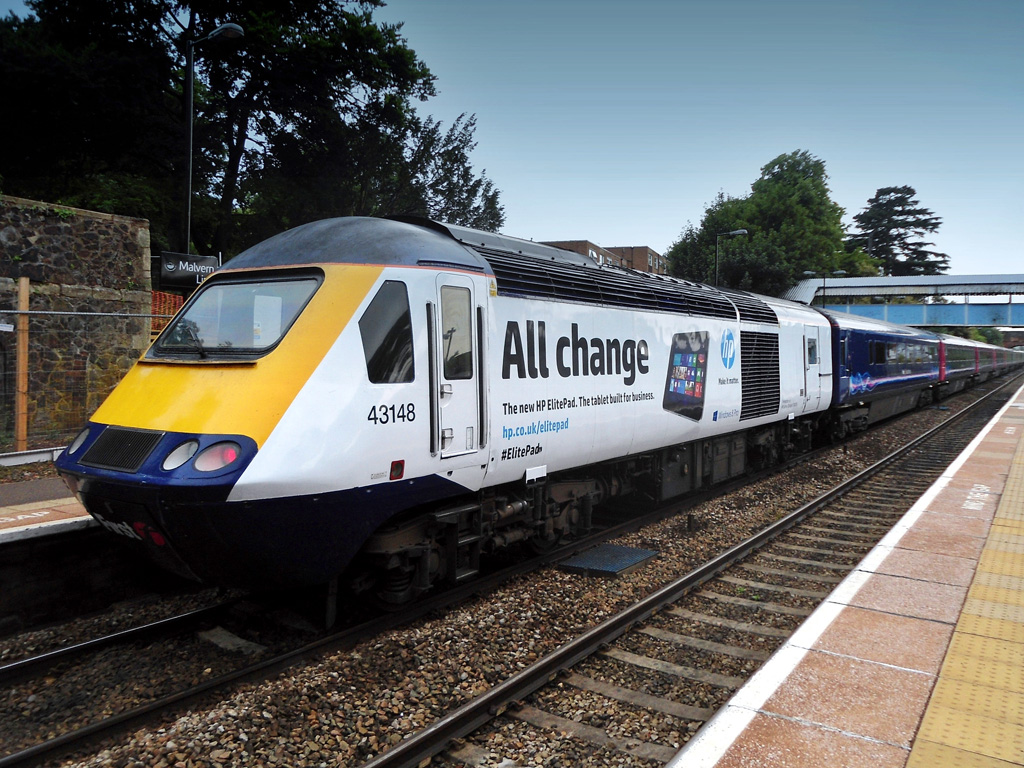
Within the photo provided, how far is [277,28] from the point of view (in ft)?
78.2

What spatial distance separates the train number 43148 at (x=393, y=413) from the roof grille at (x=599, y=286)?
5.26 ft

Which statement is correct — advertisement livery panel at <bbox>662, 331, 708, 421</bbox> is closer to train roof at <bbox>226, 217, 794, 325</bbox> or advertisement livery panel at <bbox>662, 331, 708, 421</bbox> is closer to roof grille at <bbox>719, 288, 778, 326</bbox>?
train roof at <bbox>226, 217, 794, 325</bbox>

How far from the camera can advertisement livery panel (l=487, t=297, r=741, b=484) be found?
251 inches

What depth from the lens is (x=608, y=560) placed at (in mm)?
7750

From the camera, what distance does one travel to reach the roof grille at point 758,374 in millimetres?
11406

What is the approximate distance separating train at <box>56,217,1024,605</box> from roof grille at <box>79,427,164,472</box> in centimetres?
2

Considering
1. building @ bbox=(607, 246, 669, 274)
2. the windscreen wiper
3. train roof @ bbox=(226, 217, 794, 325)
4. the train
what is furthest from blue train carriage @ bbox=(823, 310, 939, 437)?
building @ bbox=(607, 246, 669, 274)

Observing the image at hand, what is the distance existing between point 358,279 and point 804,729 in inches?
165

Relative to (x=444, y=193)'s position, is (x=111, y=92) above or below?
above

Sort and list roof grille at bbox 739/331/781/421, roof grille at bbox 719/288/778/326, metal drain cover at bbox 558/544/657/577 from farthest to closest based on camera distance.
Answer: roof grille at bbox 719/288/778/326, roof grille at bbox 739/331/781/421, metal drain cover at bbox 558/544/657/577

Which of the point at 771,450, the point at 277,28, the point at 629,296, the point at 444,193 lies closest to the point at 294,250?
the point at 629,296

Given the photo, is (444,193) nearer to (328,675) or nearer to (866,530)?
(866,530)

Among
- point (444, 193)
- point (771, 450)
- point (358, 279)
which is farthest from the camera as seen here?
point (444, 193)

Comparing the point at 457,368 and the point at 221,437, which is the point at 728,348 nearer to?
the point at 457,368
